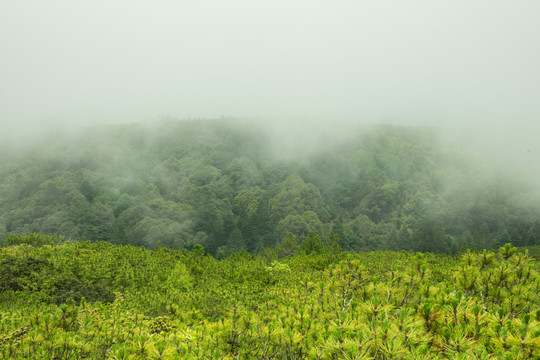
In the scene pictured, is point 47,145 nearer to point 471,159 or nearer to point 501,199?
point 501,199

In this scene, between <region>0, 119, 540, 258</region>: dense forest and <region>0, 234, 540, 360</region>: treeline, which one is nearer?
<region>0, 234, 540, 360</region>: treeline

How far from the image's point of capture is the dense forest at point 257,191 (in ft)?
196

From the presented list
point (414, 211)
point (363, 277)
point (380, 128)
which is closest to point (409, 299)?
point (363, 277)

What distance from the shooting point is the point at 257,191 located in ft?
278

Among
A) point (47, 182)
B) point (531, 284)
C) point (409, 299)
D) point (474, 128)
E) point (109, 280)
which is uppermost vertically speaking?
point (474, 128)

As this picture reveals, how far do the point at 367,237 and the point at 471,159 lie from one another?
234 feet

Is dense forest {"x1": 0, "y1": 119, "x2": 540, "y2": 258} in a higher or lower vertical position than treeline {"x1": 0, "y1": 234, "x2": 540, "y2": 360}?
lower

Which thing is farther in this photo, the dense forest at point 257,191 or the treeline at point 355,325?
the dense forest at point 257,191

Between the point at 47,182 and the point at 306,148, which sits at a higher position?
the point at 306,148

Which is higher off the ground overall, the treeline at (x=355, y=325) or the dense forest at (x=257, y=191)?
the treeline at (x=355, y=325)

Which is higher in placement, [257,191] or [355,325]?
[355,325]

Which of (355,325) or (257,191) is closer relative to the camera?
(355,325)

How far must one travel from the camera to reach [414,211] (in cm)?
8200

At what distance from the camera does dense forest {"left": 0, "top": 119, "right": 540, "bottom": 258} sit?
59.8 m
